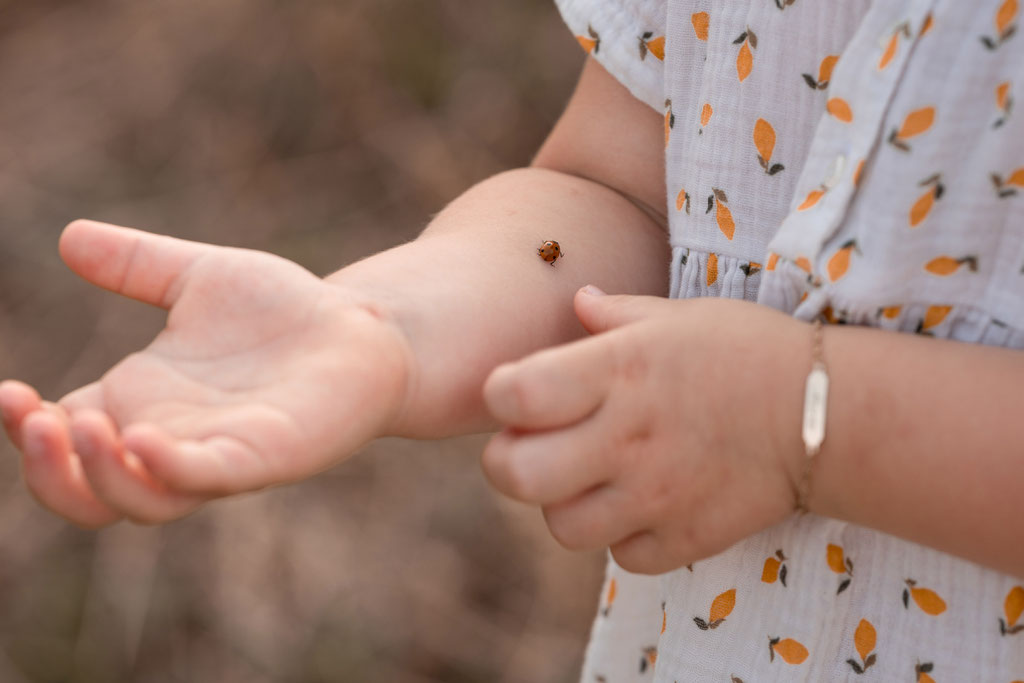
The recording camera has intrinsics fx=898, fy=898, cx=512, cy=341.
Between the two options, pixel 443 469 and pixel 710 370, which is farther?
pixel 443 469

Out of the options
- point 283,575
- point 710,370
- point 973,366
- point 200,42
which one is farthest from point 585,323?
point 200,42

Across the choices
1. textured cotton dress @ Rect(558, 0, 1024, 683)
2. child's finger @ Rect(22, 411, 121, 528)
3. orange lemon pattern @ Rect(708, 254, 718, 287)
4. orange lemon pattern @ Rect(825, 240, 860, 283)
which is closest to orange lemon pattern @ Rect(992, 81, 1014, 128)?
textured cotton dress @ Rect(558, 0, 1024, 683)

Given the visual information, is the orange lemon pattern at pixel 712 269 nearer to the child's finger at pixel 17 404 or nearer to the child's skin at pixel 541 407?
the child's skin at pixel 541 407

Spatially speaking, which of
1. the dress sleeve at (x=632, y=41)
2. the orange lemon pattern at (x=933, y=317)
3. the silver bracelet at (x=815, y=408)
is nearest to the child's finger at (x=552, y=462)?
the silver bracelet at (x=815, y=408)

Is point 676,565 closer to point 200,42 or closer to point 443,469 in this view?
point 443,469

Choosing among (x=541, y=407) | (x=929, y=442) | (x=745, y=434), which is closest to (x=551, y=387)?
(x=541, y=407)

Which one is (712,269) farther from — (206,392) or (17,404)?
(17,404)
